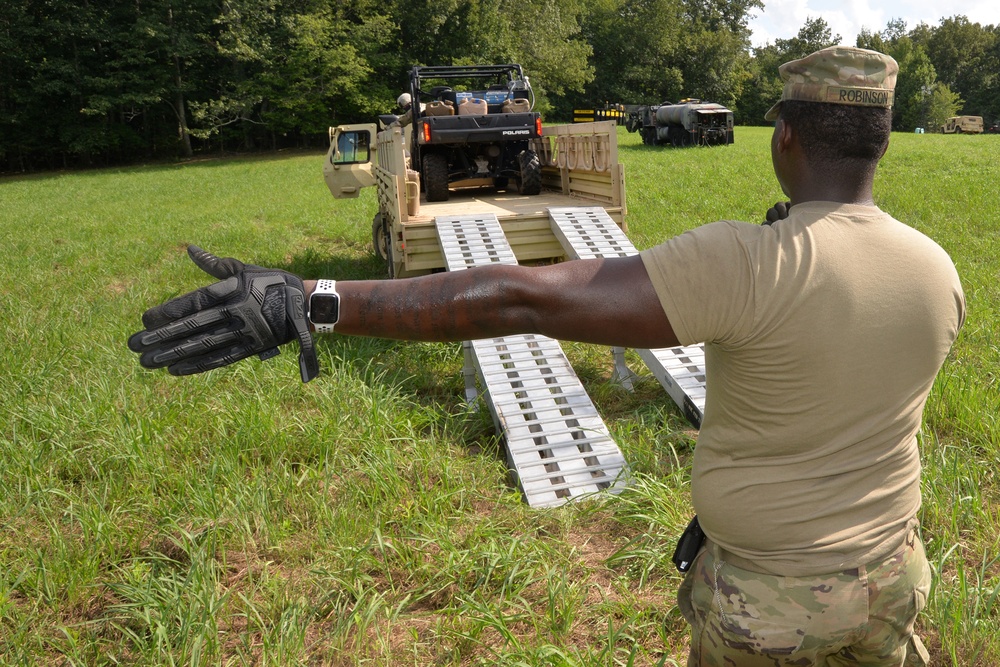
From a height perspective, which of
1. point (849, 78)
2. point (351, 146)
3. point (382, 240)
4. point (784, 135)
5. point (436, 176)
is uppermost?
point (849, 78)

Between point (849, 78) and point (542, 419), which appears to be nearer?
point (849, 78)

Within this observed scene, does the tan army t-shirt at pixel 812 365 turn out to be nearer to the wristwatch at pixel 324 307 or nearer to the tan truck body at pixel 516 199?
the wristwatch at pixel 324 307

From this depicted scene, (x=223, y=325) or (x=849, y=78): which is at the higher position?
(x=849, y=78)

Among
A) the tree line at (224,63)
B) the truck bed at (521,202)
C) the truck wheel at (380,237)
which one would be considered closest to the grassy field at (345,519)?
the truck bed at (521,202)

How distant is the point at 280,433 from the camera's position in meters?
4.21

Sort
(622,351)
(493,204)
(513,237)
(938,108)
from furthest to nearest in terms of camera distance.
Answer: (938,108)
(493,204)
(513,237)
(622,351)

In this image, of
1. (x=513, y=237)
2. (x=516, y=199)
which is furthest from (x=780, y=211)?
(x=516, y=199)

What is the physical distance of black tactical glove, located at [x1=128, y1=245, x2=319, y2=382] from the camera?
163 cm

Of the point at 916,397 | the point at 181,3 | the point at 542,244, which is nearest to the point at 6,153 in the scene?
the point at 181,3

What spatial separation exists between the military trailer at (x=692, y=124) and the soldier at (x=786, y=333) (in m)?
25.2

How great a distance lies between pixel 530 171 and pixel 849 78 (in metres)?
8.28

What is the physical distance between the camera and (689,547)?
1800mm

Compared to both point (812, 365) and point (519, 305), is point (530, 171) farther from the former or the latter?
point (812, 365)

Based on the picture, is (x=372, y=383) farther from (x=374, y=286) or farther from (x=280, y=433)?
(x=374, y=286)
